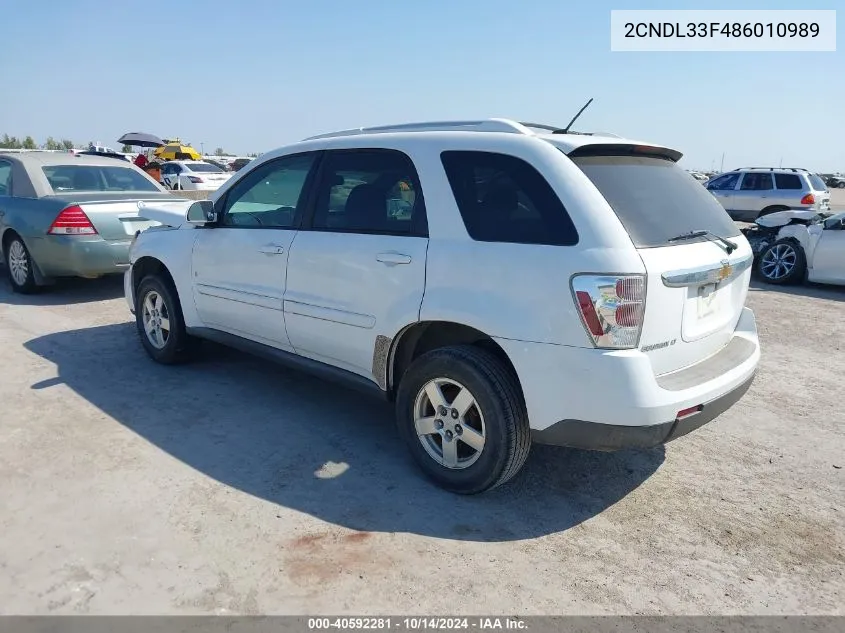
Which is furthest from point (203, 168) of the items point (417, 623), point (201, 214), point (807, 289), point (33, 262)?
point (417, 623)

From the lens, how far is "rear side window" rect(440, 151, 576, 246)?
2.93 meters

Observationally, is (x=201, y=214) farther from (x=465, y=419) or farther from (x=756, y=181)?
(x=756, y=181)

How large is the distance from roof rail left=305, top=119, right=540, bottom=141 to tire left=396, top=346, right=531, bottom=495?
1169mm

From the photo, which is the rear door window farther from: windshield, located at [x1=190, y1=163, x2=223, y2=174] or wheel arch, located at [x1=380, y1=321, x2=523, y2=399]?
windshield, located at [x1=190, y1=163, x2=223, y2=174]

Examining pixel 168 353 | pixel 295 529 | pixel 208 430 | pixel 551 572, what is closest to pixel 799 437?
pixel 551 572

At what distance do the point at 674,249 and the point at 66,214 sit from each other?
673cm

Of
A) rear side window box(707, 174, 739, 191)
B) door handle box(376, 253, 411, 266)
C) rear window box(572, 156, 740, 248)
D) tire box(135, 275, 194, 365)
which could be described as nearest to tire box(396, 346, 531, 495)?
door handle box(376, 253, 411, 266)

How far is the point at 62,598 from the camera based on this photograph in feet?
8.25

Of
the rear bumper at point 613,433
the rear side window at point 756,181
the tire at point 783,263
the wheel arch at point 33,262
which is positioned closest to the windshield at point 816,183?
the rear side window at point 756,181

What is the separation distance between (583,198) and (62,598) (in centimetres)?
275

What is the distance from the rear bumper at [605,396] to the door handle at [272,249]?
179 centimetres

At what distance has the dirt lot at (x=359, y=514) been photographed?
2598 millimetres

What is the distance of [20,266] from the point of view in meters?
7.70

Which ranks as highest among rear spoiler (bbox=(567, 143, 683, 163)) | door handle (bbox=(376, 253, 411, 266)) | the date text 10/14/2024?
rear spoiler (bbox=(567, 143, 683, 163))
